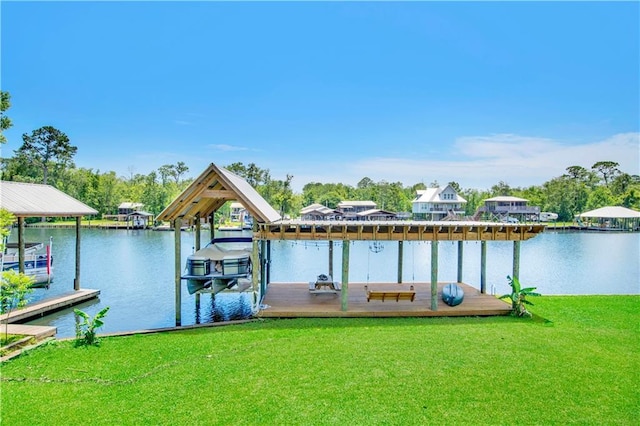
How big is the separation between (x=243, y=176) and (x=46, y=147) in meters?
36.6

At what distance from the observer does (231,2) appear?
73.7ft

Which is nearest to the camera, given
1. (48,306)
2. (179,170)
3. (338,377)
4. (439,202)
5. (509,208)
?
(338,377)

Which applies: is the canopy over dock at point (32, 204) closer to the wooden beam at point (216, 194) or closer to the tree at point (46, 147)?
the wooden beam at point (216, 194)

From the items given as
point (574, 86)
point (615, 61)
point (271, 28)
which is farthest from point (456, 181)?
point (271, 28)

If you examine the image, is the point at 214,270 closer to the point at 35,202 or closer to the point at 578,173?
the point at 35,202

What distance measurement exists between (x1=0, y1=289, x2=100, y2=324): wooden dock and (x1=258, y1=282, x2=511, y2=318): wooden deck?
877 cm

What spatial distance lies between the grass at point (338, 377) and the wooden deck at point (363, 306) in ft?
3.98

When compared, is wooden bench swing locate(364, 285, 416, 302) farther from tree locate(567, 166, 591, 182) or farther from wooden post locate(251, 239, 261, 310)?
tree locate(567, 166, 591, 182)

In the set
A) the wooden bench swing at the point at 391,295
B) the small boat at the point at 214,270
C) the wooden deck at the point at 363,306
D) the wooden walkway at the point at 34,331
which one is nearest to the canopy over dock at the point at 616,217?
the wooden deck at the point at 363,306

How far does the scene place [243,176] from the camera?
83.4 metres

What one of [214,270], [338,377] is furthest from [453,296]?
[214,270]

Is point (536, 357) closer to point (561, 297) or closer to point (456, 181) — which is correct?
point (561, 297)

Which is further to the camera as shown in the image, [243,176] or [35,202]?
[243,176]

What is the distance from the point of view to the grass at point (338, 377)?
6516 millimetres
